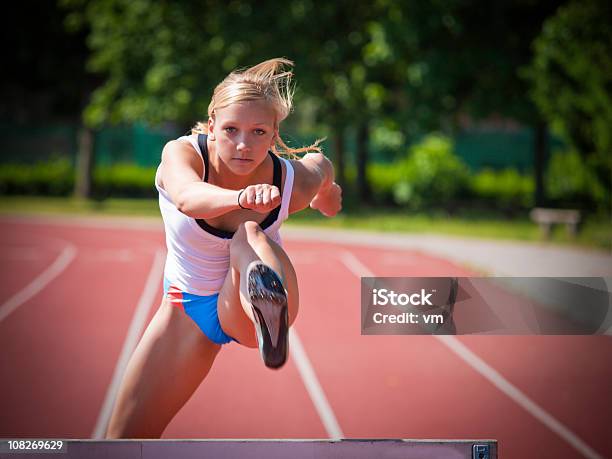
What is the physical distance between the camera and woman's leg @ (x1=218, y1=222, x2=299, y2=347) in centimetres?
231

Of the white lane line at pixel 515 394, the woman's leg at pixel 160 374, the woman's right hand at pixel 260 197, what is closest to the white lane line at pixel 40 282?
A: the white lane line at pixel 515 394

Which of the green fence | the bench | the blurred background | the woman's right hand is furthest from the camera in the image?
the green fence

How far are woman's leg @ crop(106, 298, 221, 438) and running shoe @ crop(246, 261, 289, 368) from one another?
0.41 m

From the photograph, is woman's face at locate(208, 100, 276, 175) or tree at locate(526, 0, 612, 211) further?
tree at locate(526, 0, 612, 211)

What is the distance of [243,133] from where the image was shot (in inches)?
97.7

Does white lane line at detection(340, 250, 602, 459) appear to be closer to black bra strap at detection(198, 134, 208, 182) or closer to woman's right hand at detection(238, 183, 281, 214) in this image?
black bra strap at detection(198, 134, 208, 182)

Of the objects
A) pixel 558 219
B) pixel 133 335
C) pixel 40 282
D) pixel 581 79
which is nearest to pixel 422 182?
pixel 558 219

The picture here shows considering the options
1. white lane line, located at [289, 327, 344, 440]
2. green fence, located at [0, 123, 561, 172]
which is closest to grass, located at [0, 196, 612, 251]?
green fence, located at [0, 123, 561, 172]

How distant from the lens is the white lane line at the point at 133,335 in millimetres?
4855

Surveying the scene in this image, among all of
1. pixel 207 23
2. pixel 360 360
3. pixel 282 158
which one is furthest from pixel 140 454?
pixel 207 23

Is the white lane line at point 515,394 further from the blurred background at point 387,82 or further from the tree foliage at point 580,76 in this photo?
the blurred background at point 387,82

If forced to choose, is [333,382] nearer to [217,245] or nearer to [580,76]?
[217,245]

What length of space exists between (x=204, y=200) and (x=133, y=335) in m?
5.16

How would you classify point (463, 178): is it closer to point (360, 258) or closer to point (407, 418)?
point (360, 258)
